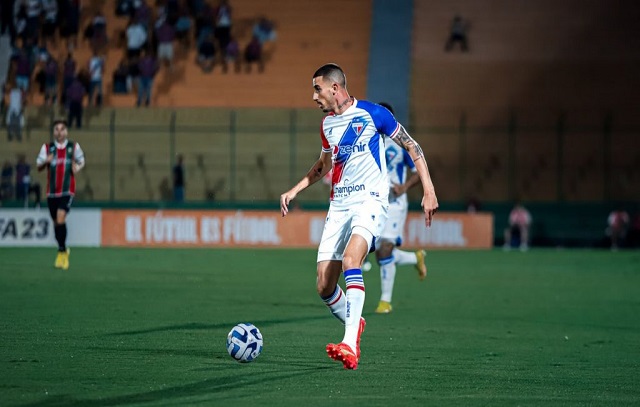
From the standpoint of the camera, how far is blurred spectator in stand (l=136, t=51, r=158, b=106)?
135ft

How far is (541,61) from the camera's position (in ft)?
148

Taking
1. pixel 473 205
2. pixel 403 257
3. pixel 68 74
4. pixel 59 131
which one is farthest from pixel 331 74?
pixel 68 74

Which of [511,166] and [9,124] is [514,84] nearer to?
[511,166]

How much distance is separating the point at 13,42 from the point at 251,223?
46.3 ft

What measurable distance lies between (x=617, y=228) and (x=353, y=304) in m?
27.7

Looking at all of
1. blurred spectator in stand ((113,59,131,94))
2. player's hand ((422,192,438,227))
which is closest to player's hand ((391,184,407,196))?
player's hand ((422,192,438,227))

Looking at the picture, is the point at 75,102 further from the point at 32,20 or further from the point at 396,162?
the point at 396,162

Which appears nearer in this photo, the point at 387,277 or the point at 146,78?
the point at 387,277

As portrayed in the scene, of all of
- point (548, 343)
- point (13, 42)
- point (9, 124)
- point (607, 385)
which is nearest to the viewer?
point (607, 385)

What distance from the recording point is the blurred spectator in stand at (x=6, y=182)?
34.9 m

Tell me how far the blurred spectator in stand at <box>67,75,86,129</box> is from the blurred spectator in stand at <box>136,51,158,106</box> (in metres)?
2.57

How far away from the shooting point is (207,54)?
1709 inches

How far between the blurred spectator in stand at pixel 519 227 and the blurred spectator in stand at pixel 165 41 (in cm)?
1457

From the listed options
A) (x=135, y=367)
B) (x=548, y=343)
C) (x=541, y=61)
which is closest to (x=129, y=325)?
(x=135, y=367)
